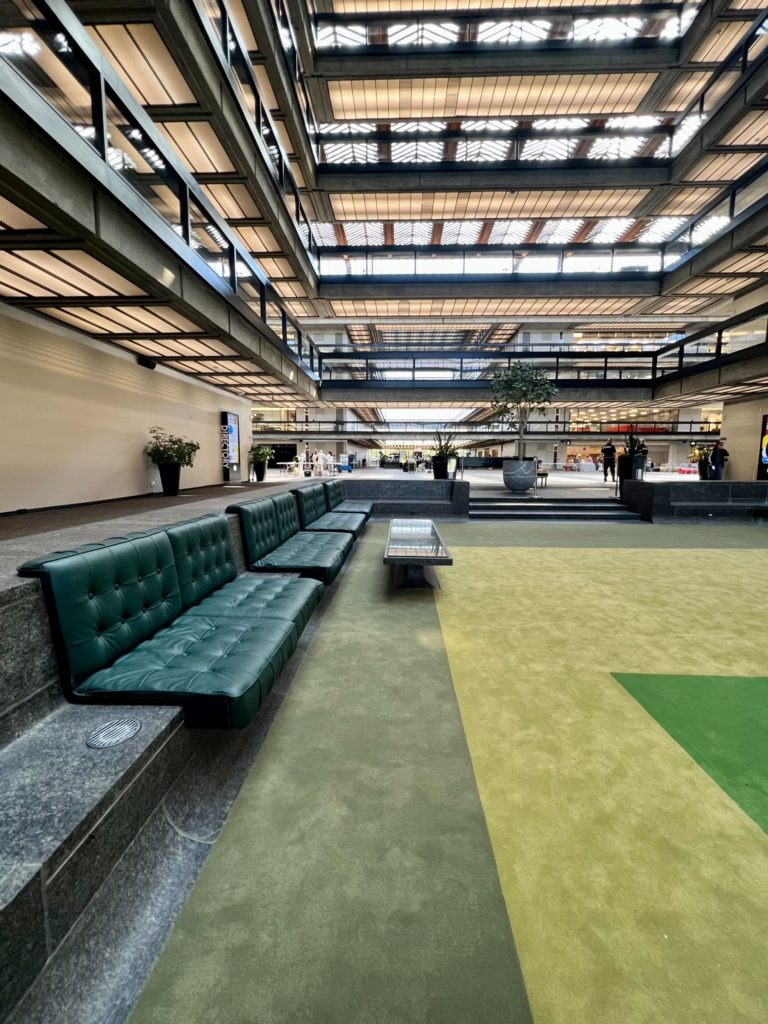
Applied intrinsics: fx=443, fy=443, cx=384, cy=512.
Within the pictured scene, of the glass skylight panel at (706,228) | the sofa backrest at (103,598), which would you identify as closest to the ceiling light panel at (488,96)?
the glass skylight panel at (706,228)

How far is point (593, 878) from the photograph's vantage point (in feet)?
4.62

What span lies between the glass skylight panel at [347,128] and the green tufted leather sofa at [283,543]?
9998 millimetres

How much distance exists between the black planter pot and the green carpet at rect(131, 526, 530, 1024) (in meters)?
7.41

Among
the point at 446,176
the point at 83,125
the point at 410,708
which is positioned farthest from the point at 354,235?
the point at 410,708

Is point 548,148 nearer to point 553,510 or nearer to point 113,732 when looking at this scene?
point 553,510

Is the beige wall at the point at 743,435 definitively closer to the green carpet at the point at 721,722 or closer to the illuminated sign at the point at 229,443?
the green carpet at the point at 721,722

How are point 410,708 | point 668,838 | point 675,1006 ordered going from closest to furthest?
point 675,1006, point 668,838, point 410,708

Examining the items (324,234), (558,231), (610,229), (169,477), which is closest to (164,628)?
(169,477)

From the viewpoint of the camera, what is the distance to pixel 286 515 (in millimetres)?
4785

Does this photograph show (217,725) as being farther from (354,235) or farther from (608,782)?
(354,235)

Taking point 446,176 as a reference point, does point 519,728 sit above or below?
below

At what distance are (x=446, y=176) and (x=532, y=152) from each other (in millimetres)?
2269

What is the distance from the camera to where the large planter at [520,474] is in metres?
11.5

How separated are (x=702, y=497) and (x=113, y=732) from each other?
11.0 metres
